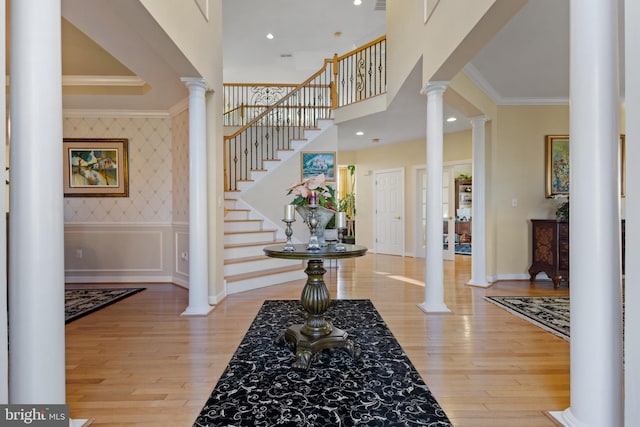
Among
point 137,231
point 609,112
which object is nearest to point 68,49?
point 137,231

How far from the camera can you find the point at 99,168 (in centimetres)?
510

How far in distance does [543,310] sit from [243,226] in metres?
4.20

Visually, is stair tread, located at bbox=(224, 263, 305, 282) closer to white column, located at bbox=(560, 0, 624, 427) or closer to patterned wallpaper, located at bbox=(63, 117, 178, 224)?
patterned wallpaper, located at bbox=(63, 117, 178, 224)

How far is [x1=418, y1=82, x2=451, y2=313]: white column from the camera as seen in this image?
3590 mm

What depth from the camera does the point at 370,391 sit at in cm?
199

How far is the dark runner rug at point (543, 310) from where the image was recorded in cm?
313

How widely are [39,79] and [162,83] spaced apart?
2.76m

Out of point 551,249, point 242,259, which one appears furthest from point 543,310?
point 242,259

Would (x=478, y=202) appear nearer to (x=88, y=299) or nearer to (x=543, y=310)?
(x=543, y=310)

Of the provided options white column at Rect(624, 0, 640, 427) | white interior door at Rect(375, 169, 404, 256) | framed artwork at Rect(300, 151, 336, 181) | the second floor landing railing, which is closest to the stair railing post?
the second floor landing railing

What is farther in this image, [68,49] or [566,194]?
[566,194]

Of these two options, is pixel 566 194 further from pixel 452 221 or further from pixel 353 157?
pixel 353 157
